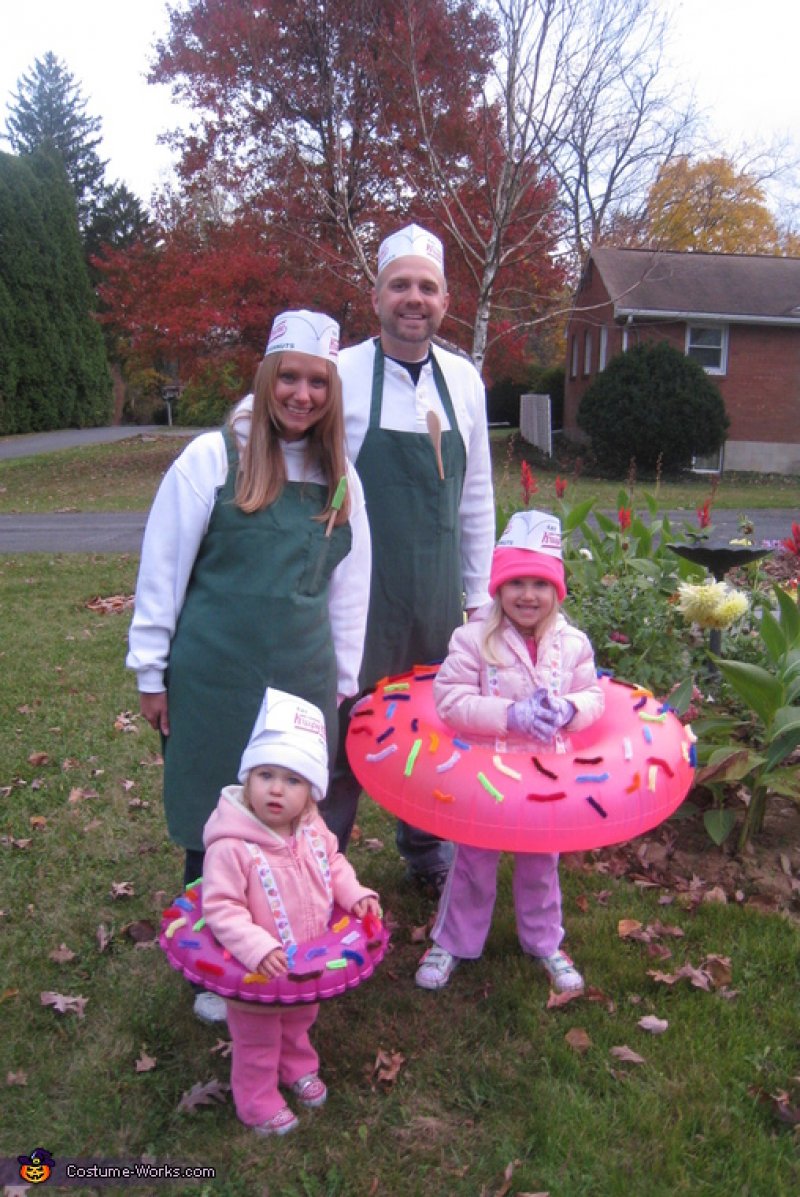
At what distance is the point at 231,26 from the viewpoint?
16406mm

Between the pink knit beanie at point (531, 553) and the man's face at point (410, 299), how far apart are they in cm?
68

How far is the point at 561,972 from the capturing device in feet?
10.6

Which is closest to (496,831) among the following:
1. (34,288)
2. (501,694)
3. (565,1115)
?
(501,694)

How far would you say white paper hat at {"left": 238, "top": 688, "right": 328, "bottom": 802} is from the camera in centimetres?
240

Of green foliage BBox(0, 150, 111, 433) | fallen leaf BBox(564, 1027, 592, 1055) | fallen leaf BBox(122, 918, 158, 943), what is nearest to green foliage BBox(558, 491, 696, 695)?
fallen leaf BBox(564, 1027, 592, 1055)

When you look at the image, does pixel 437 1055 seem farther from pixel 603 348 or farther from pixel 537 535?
pixel 603 348

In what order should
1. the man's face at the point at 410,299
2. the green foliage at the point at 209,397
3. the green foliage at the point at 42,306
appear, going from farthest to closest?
the green foliage at the point at 42,306 → the green foliage at the point at 209,397 → the man's face at the point at 410,299

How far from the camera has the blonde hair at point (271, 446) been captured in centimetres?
267

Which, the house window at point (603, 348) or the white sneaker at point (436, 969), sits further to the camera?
the house window at point (603, 348)

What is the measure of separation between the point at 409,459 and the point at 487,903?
147 cm

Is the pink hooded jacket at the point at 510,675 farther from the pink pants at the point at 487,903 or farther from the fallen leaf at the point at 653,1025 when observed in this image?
the fallen leaf at the point at 653,1025

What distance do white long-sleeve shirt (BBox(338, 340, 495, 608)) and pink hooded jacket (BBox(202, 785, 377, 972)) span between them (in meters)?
1.17

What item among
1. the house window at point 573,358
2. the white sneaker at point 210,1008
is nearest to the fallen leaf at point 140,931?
the white sneaker at point 210,1008

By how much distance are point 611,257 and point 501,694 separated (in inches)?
920
